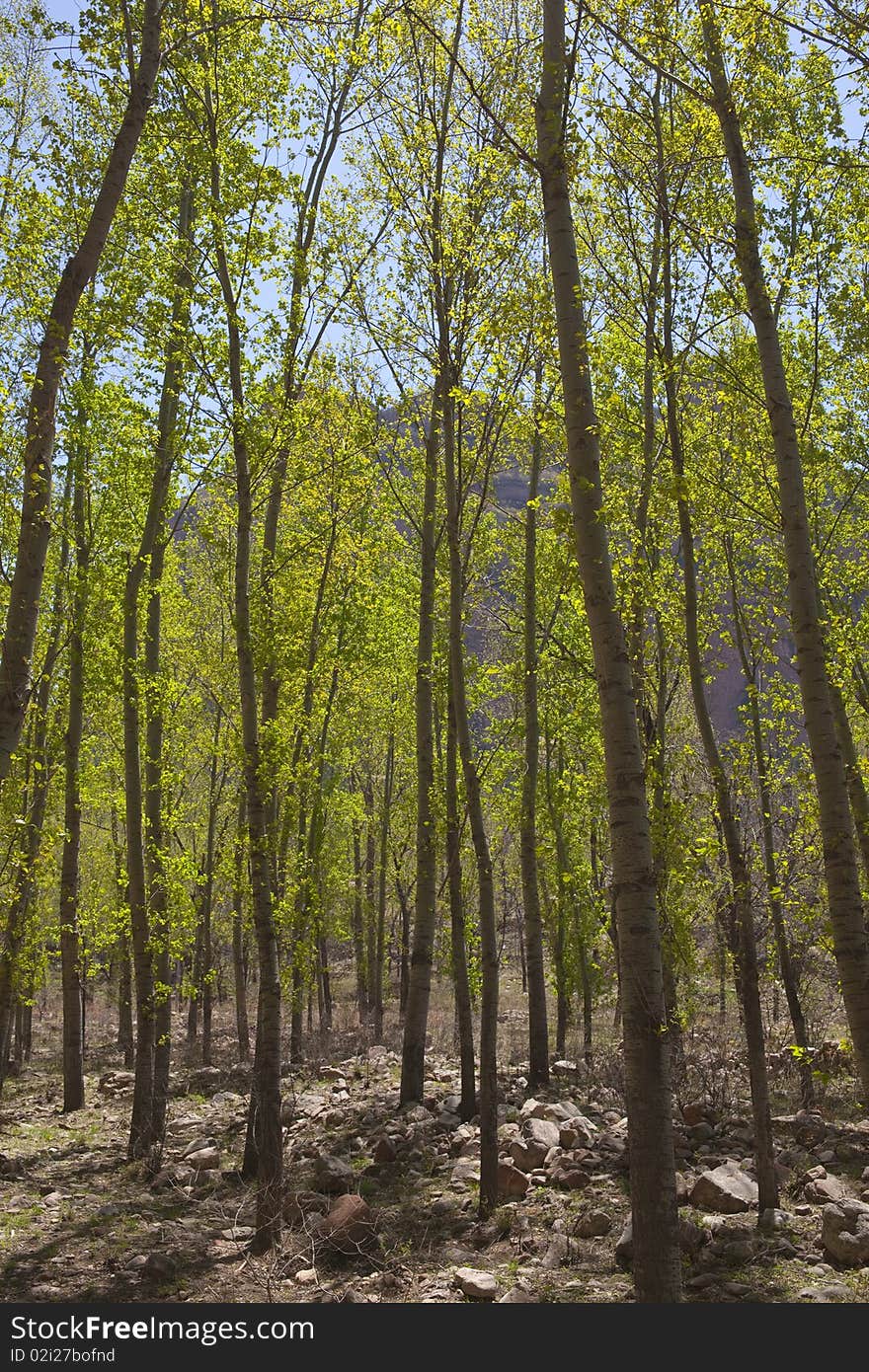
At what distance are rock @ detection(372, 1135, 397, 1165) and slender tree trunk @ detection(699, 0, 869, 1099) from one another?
6.31 m

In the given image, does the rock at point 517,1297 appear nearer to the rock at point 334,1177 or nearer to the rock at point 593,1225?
the rock at point 593,1225

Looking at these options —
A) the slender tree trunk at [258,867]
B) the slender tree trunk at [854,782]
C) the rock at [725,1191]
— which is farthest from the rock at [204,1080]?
Result: the slender tree trunk at [854,782]

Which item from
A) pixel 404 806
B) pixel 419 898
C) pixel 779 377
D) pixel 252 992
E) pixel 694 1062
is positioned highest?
pixel 779 377

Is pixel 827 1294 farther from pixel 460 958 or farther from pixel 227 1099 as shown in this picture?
pixel 227 1099

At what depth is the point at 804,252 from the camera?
9352 mm

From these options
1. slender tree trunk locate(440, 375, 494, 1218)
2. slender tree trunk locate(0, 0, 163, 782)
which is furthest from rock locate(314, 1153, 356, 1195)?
slender tree trunk locate(0, 0, 163, 782)

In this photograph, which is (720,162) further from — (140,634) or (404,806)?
(404,806)

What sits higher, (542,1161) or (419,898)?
(419,898)

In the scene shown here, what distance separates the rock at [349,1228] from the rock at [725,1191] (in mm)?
2773

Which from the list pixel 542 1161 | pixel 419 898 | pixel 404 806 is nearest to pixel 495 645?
pixel 404 806

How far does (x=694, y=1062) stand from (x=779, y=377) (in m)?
10.1

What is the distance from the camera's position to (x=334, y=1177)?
30.2 feet

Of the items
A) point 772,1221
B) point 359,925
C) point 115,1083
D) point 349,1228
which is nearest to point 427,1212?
point 349,1228

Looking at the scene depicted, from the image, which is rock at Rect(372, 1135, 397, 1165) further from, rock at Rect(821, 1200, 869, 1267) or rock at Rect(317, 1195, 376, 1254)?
rock at Rect(821, 1200, 869, 1267)
